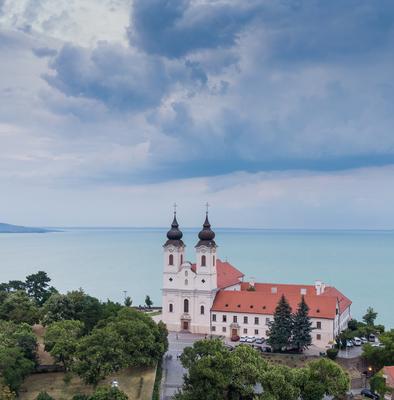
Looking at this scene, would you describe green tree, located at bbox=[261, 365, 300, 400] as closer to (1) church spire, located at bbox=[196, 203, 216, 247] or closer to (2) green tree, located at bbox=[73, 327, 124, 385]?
(2) green tree, located at bbox=[73, 327, 124, 385]

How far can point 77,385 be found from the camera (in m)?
35.2

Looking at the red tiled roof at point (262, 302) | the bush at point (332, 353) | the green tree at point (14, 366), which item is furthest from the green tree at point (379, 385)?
the green tree at point (14, 366)

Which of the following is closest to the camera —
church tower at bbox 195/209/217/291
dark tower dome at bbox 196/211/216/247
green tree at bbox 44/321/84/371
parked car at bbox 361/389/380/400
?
parked car at bbox 361/389/380/400

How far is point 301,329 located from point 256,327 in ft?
20.4

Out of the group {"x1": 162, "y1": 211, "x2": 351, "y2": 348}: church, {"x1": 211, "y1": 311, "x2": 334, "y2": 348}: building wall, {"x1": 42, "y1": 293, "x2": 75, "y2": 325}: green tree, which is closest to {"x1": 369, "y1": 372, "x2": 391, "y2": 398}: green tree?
{"x1": 211, "y1": 311, "x2": 334, "y2": 348}: building wall

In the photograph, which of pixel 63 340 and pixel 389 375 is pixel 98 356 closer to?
pixel 63 340

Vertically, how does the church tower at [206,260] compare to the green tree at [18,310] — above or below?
above

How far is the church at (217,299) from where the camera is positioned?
154 feet

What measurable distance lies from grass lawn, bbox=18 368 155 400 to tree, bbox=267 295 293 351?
10.5m

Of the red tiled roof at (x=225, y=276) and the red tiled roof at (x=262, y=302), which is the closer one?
the red tiled roof at (x=262, y=302)

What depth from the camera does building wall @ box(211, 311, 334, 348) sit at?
45.0 metres

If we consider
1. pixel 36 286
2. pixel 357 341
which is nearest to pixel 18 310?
pixel 36 286

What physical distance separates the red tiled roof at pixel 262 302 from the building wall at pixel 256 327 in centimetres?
41

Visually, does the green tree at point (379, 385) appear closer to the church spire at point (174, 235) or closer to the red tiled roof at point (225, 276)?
the red tiled roof at point (225, 276)
